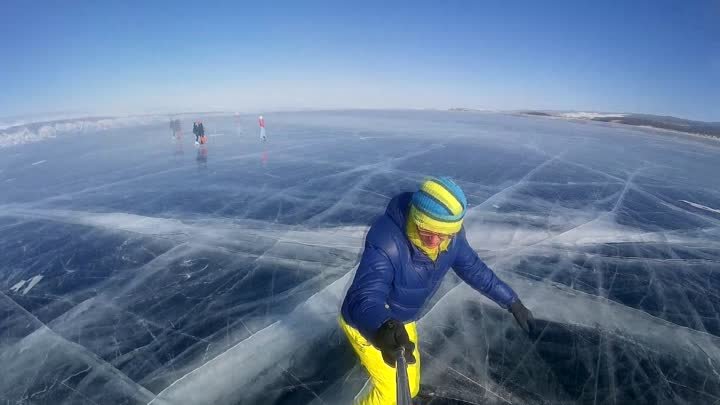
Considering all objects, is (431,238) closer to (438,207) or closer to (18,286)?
(438,207)

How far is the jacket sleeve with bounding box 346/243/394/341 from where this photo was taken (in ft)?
5.48

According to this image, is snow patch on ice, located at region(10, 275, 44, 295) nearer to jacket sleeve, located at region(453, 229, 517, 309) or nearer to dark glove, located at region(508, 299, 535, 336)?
jacket sleeve, located at region(453, 229, 517, 309)

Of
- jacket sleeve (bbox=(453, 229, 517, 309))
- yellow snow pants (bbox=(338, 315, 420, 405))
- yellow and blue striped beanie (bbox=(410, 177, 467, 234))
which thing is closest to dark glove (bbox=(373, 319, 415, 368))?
yellow snow pants (bbox=(338, 315, 420, 405))

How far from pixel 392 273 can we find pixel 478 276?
2.61ft

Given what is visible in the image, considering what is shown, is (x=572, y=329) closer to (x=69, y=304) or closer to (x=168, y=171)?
(x=69, y=304)

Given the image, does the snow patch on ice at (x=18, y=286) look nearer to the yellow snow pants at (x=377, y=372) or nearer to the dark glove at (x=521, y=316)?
the yellow snow pants at (x=377, y=372)

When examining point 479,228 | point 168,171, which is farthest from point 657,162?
point 168,171

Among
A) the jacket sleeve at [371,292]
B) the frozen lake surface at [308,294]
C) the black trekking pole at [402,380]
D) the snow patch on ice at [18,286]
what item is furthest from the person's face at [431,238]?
the snow patch on ice at [18,286]

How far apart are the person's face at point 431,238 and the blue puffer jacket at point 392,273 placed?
3.8 inches

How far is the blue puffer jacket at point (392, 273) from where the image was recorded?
170 cm

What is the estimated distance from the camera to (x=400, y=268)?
184cm

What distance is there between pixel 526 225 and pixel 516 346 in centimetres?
332

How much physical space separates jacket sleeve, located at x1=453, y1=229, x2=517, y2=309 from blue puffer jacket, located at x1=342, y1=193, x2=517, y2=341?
4cm

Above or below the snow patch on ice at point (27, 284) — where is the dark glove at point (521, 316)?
above
